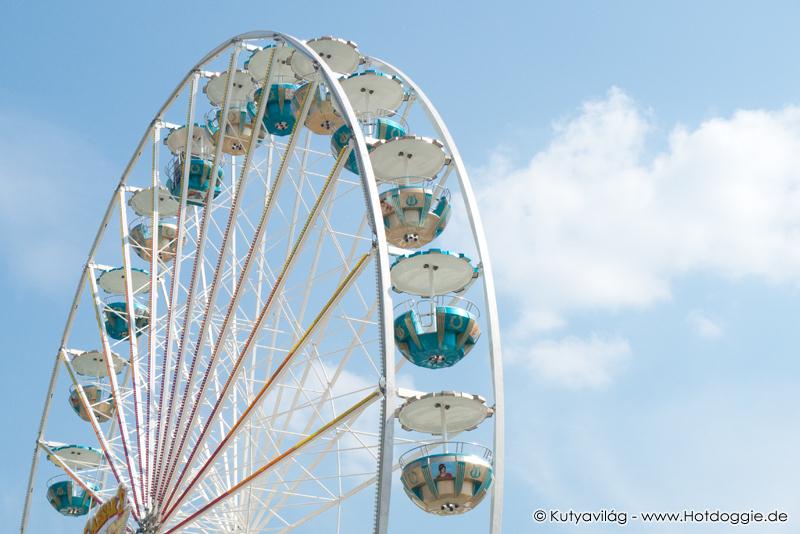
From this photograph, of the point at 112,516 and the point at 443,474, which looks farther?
the point at 112,516

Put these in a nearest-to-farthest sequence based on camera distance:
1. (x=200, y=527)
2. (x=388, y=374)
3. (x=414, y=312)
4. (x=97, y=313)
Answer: (x=388, y=374) < (x=414, y=312) < (x=200, y=527) < (x=97, y=313)

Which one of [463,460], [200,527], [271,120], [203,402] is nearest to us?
[463,460]

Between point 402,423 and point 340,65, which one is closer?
point 402,423

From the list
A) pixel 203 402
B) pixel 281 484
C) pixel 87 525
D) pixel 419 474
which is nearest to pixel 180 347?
pixel 203 402

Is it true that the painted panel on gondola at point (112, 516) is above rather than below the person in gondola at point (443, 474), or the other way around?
above

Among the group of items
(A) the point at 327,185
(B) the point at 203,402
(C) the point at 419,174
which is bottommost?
(B) the point at 203,402

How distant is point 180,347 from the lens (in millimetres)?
17828

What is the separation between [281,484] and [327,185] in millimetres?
4954

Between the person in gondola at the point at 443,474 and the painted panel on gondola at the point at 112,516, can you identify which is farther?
the painted panel on gondola at the point at 112,516

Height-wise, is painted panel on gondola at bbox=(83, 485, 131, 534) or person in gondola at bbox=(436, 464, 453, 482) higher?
painted panel on gondola at bbox=(83, 485, 131, 534)

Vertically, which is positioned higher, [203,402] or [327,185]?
[327,185]

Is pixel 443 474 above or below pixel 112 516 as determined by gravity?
below

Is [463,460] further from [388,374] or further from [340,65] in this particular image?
[340,65]

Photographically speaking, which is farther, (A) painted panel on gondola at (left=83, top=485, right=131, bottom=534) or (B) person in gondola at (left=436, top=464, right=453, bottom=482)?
(A) painted panel on gondola at (left=83, top=485, right=131, bottom=534)
